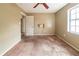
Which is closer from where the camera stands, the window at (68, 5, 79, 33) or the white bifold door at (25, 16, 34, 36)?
the window at (68, 5, 79, 33)

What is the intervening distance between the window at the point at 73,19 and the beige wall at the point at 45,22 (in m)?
5.19

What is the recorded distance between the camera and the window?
216 inches

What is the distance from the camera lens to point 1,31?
4176 millimetres

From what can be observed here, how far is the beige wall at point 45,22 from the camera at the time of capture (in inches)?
455

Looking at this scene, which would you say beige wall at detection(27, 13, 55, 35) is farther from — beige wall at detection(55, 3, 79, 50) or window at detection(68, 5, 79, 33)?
window at detection(68, 5, 79, 33)

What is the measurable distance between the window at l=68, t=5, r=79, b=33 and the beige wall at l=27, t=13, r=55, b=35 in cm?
519

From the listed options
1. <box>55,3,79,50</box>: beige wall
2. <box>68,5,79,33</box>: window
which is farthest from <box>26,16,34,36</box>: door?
<box>68,5,79,33</box>: window

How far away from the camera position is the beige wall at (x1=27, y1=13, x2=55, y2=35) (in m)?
11.6

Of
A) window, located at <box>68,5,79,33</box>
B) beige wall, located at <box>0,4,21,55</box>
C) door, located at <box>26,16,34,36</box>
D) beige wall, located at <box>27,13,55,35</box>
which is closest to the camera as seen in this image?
beige wall, located at <box>0,4,21,55</box>

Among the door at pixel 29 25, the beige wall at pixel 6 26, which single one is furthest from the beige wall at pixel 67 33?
the door at pixel 29 25

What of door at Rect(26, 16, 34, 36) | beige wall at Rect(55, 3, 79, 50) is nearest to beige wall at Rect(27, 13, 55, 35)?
door at Rect(26, 16, 34, 36)

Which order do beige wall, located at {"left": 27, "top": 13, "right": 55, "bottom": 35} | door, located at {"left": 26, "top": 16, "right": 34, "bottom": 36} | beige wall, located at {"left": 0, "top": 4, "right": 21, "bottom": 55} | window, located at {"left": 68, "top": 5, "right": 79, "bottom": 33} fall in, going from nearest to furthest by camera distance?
beige wall, located at {"left": 0, "top": 4, "right": 21, "bottom": 55} → window, located at {"left": 68, "top": 5, "right": 79, "bottom": 33} → door, located at {"left": 26, "top": 16, "right": 34, "bottom": 36} → beige wall, located at {"left": 27, "top": 13, "right": 55, "bottom": 35}

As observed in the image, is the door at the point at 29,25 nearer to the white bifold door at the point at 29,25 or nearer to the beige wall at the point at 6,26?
the white bifold door at the point at 29,25

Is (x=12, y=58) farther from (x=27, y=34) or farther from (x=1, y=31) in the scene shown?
(x=27, y=34)
